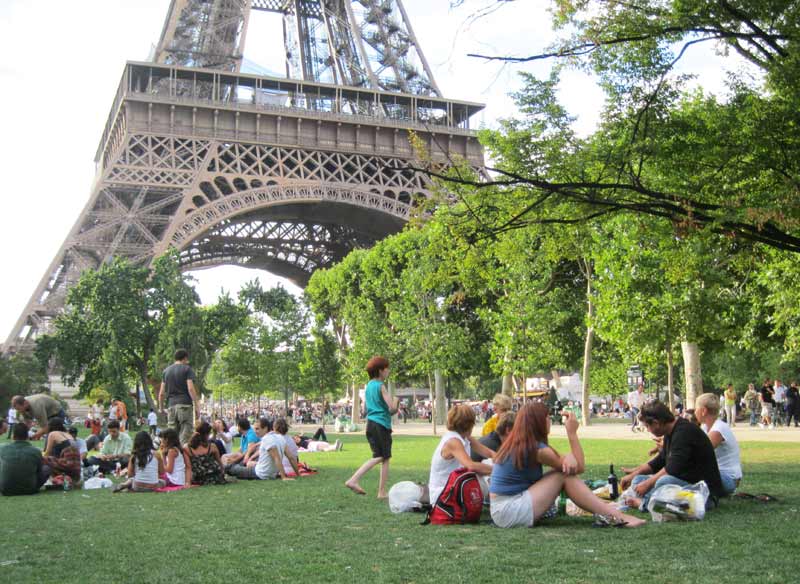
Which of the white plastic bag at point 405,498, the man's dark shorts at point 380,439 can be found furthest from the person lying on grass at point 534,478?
the man's dark shorts at point 380,439

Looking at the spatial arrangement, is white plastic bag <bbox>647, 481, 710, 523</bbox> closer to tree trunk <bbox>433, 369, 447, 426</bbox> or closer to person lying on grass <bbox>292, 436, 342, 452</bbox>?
person lying on grass <bbox>292, 436, 342, 452</bbox>

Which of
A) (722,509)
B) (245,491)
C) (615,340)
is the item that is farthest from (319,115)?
(722,509)

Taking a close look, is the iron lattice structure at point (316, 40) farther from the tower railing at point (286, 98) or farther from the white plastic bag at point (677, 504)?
the white plastic bag at point (677, 504)

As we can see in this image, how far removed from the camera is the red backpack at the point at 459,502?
25.3 ft

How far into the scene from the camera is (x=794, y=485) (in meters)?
10.3

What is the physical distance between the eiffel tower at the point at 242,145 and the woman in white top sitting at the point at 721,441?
99.3ft

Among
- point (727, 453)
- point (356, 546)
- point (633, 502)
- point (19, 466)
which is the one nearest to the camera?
point (356, 546)

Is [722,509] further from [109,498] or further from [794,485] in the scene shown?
[109,498]

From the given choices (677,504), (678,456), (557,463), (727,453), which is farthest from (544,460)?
(727,453)

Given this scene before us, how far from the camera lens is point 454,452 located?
8000mm

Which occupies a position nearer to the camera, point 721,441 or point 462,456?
point 462,456

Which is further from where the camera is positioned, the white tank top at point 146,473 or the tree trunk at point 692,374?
the tree trunk at point 692,374

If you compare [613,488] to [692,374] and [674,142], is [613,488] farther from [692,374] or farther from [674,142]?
[692,374]

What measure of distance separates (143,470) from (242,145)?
33447mm
